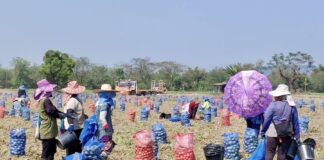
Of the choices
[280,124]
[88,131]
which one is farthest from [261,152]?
[88,131]

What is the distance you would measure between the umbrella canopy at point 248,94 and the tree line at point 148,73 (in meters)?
52.3

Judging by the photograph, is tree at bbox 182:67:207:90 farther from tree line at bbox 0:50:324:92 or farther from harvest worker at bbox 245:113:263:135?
harvest worker at bbox 245:113:263:135

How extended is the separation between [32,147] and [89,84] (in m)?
63.8

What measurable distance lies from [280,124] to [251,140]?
2607mm

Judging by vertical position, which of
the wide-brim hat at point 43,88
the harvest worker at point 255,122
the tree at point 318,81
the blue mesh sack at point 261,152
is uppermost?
the tree at point 318,81

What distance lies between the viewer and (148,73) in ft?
273

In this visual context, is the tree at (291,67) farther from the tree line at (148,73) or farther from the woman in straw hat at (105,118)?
the woman in straw hat at (105,118)

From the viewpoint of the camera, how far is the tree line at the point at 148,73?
61.0 m

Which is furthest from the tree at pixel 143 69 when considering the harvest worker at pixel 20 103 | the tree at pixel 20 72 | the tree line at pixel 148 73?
the harvest worker at pixel 20 103

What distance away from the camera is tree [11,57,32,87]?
8112 centimetres

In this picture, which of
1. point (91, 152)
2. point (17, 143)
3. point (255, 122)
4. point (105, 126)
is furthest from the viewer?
point (255, 122)

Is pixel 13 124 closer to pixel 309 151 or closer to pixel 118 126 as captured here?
pixel 118 126

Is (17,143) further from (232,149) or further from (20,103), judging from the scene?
(20,103)

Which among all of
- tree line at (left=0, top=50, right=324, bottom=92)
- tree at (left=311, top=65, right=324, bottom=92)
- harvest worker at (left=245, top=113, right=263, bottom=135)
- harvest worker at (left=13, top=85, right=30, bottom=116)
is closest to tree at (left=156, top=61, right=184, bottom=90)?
tree line at (left=0, top=50, right=324, bottom=92)
